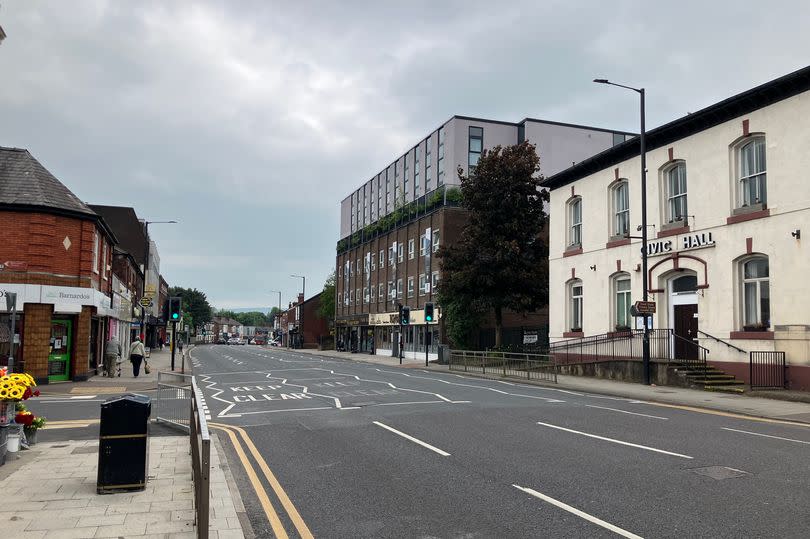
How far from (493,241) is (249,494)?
109ft

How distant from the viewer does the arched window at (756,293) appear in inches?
861

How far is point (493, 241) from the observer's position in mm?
40156

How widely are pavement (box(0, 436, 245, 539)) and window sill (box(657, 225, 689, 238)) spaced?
2120 centimetres

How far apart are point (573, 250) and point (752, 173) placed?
11.2 metres

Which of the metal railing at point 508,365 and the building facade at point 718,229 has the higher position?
the building facade at point 718,229

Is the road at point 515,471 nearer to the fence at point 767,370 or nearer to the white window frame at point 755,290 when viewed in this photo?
the fence at point 767,370

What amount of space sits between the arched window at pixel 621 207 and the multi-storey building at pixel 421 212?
19647 millimetres

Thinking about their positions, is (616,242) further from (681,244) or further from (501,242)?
(501,242)

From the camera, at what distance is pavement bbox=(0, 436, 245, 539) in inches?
246

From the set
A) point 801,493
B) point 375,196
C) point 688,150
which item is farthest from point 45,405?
point 375,196

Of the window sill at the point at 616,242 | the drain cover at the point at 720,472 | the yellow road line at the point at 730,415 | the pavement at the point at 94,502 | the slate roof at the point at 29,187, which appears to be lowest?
the yellow road line at the point at 730,415

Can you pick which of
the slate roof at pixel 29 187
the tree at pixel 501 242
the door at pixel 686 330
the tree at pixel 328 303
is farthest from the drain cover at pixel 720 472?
the tree at pixel 328 303

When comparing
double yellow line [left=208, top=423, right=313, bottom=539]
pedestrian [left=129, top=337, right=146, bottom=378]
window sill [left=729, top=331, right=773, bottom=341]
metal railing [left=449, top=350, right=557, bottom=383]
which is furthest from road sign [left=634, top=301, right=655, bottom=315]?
pedestrian [left=129, top=337, right=146, bottom=378]

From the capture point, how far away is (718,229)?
23594 millimetres
